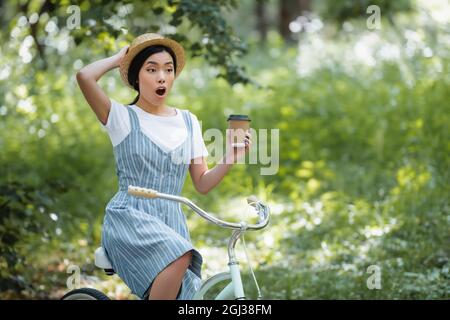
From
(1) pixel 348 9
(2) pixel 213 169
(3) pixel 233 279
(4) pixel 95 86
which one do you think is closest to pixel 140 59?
(4) pixel 95 86

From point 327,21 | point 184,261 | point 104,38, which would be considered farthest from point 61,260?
point 327,21

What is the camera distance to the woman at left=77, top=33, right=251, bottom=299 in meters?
3.15

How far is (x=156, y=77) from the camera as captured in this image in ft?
10.8

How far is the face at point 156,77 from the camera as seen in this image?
3301 mm

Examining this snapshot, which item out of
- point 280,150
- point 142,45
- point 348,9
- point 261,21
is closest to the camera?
point 142,45

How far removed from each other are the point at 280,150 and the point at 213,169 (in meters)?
5.00

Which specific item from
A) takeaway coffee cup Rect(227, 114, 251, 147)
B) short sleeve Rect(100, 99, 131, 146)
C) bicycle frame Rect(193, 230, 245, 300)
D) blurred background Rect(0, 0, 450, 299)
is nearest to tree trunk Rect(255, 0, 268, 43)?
blurred background Rect(0, 0, 450, 299)

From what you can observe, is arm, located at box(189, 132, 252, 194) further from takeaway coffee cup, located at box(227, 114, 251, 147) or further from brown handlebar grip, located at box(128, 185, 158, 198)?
brown handlebar grip, located at box(128, 185, 158, 198)

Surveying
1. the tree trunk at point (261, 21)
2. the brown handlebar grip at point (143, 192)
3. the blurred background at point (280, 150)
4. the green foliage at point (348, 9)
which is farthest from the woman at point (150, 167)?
the tree trunk at point (261, 21)

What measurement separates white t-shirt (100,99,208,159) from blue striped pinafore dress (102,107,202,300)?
0.07 feet

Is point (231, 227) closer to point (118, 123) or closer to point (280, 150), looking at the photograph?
point (118, 123)

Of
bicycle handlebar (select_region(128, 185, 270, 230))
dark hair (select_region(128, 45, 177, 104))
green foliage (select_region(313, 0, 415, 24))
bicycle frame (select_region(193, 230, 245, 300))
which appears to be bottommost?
bicycle frame (select_region(193, 230, 245, 300))

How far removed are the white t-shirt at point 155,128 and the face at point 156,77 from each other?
3.0 inches

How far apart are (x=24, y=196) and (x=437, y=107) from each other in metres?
4.45
